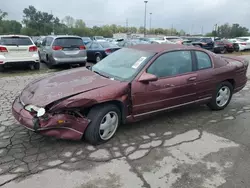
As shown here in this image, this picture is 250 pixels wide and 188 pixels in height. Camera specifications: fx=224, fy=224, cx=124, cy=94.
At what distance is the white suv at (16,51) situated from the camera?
28.4ft

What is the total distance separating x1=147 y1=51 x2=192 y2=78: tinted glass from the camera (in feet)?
12.8

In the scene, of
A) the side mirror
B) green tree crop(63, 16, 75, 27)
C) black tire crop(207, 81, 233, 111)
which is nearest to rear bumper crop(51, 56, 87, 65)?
black tire crop(207, 81, 233, 111)

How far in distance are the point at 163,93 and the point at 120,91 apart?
2.89 ft

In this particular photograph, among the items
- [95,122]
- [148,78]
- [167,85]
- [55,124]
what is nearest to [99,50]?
[167,85]

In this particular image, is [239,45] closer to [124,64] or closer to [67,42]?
[67,42]

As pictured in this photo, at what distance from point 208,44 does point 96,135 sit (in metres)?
19.2

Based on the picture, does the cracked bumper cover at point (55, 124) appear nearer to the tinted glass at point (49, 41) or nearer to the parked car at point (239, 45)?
the tinted glass at point (49, 41)

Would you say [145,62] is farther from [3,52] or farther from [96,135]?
[3,52]

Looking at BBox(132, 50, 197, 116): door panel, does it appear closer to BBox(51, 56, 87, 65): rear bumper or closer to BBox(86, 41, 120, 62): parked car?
BBox(51, 56, 87, 65): rear bumper

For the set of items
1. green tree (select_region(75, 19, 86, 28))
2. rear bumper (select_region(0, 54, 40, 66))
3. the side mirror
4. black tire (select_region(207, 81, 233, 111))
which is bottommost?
black tire (select_region(207, 81, 233, 111))

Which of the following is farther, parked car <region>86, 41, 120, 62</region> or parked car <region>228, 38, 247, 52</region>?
parked car <region>228, 38, 247, 52</region>

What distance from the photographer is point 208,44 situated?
20.1m

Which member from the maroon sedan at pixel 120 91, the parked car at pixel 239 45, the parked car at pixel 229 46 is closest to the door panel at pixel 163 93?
the maroon sedan at pixel 120 91

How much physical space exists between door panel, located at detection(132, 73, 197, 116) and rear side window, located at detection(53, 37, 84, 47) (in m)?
7.00
